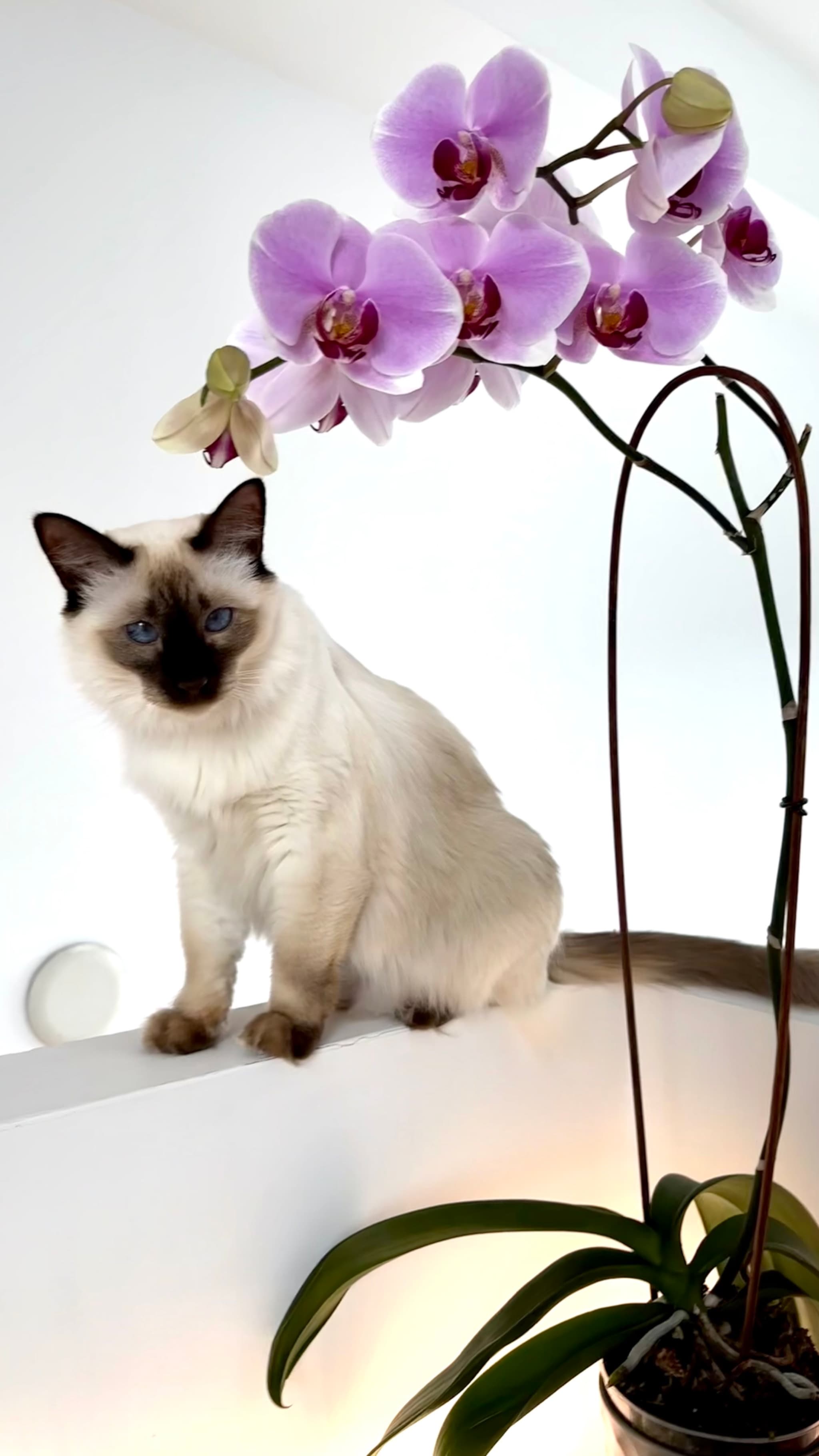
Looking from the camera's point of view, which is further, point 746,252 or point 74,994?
point 74,994

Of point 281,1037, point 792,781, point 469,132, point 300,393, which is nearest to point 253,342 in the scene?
point 300,393

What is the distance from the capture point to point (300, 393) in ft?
1.94

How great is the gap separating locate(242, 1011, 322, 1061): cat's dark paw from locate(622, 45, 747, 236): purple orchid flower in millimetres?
609

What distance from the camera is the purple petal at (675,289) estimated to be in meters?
0.60

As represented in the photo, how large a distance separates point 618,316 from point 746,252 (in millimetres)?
103

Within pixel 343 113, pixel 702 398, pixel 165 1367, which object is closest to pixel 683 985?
pixel 165 1367

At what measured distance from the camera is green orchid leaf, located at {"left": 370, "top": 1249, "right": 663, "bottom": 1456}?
0.73 meters

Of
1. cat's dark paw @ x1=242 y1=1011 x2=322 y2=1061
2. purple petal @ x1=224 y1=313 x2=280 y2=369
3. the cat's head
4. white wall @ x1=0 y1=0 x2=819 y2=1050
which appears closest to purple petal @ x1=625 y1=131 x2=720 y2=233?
purple petal @ x1=224 y1=313 x2=280 y2=369

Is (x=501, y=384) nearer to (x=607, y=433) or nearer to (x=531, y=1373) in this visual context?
(x=607, y=433)

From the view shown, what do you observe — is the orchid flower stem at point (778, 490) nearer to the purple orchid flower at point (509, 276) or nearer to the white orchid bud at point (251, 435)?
the purple orchid flower at point (509, 276)

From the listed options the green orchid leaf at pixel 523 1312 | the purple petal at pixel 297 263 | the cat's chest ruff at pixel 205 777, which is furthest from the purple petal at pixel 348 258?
the green orchid leaf at pixel 523 1312

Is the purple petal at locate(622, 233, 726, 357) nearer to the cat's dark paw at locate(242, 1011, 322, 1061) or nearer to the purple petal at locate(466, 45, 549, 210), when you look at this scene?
the purple petal at locate(466, 45, 549, 210)

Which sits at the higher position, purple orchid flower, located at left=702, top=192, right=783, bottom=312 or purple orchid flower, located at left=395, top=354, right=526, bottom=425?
purple orchid flower, located at left=702, top=192, right=783, bottom=312

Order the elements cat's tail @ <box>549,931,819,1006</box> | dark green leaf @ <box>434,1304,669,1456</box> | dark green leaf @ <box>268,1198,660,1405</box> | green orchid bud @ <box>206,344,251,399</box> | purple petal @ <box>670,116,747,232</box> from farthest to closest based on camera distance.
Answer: cat's tail @ <box>549,931,819,1006</box> → dark green leaf @ <box>268,1198,660,1405</box> → dark green leaf @ <box>434,1304,669,1456</box> → purple petal @ <box>670,116,747,232</box> → green orchid bud @ <box>206,344,251,399</box>
